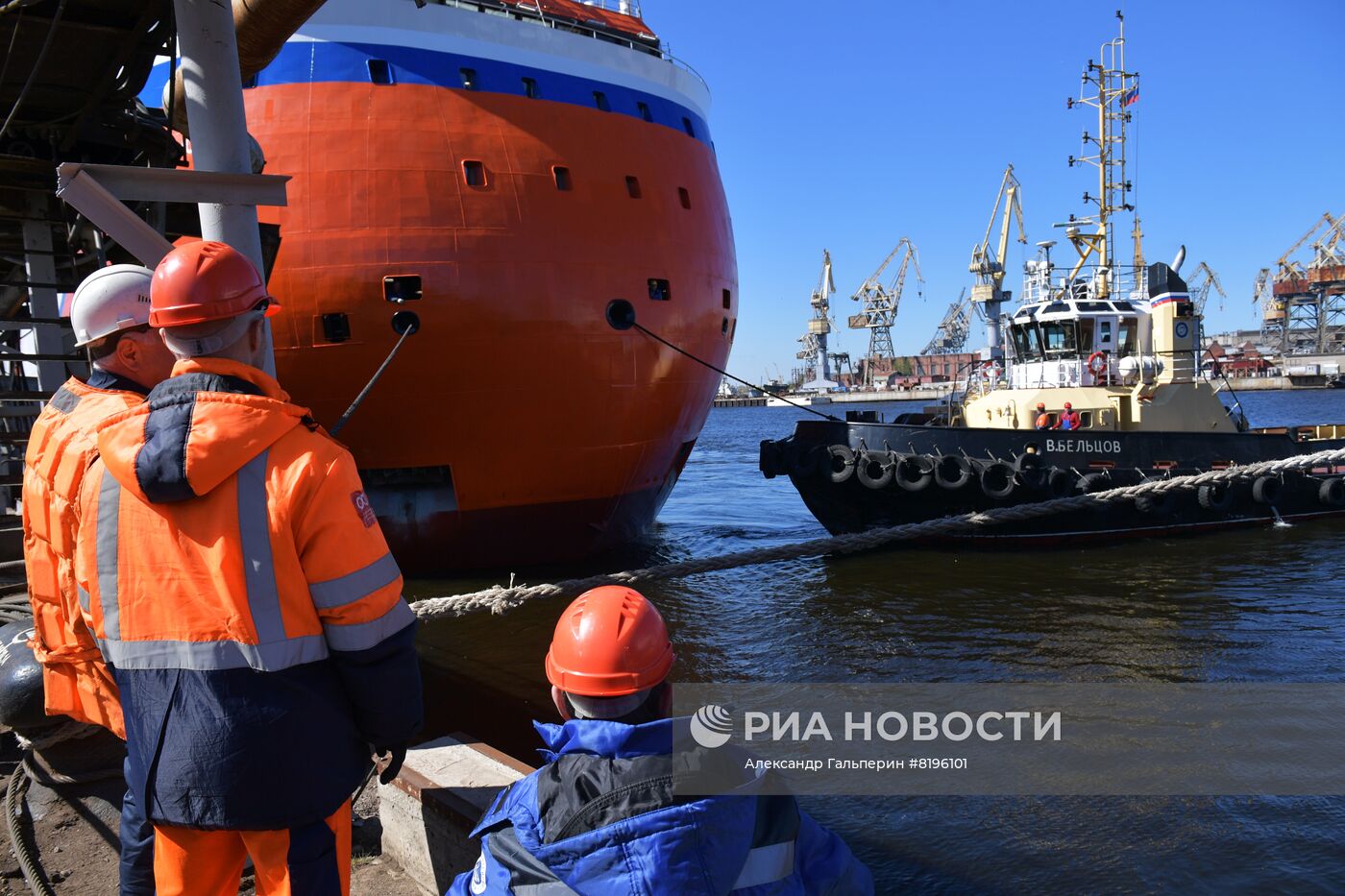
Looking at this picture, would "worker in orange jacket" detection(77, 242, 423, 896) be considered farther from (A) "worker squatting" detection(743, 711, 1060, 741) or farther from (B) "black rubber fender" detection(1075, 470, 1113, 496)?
(B) "black rubber fender" detection(1075, 470, 1113, 496)

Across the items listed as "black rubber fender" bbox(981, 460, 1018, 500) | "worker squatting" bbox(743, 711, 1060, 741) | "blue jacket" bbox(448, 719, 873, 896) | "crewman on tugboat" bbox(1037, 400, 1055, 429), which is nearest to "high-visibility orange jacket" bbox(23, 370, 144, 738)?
"blue jacket" bbox(448, 719, 873, 896)

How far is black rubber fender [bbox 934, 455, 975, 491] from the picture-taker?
1152cm

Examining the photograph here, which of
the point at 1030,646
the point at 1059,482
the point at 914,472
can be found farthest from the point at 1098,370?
the point at 1030,646

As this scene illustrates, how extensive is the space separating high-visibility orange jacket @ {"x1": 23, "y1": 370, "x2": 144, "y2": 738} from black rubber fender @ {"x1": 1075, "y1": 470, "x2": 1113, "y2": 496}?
37.9ft

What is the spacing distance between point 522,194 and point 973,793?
718 cm

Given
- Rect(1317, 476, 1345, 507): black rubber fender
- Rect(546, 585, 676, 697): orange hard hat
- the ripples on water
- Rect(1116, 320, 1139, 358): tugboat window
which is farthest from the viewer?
Rect(1116, 320, 1139, 358): tugboat window

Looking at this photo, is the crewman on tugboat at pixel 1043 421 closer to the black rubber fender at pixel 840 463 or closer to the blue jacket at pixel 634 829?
the black rubber fender at pixel 840 463

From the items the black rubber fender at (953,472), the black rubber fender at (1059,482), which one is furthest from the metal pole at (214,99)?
the black rubber fender at (1059,482)

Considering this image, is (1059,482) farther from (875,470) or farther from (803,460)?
(803,460)

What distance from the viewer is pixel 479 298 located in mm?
8992

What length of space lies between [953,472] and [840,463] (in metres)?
1.52

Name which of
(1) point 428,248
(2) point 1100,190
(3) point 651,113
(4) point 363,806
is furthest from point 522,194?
(2) point 1100,190

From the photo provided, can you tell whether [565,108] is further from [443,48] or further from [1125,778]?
[1125,778]

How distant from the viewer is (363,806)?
3.69m
